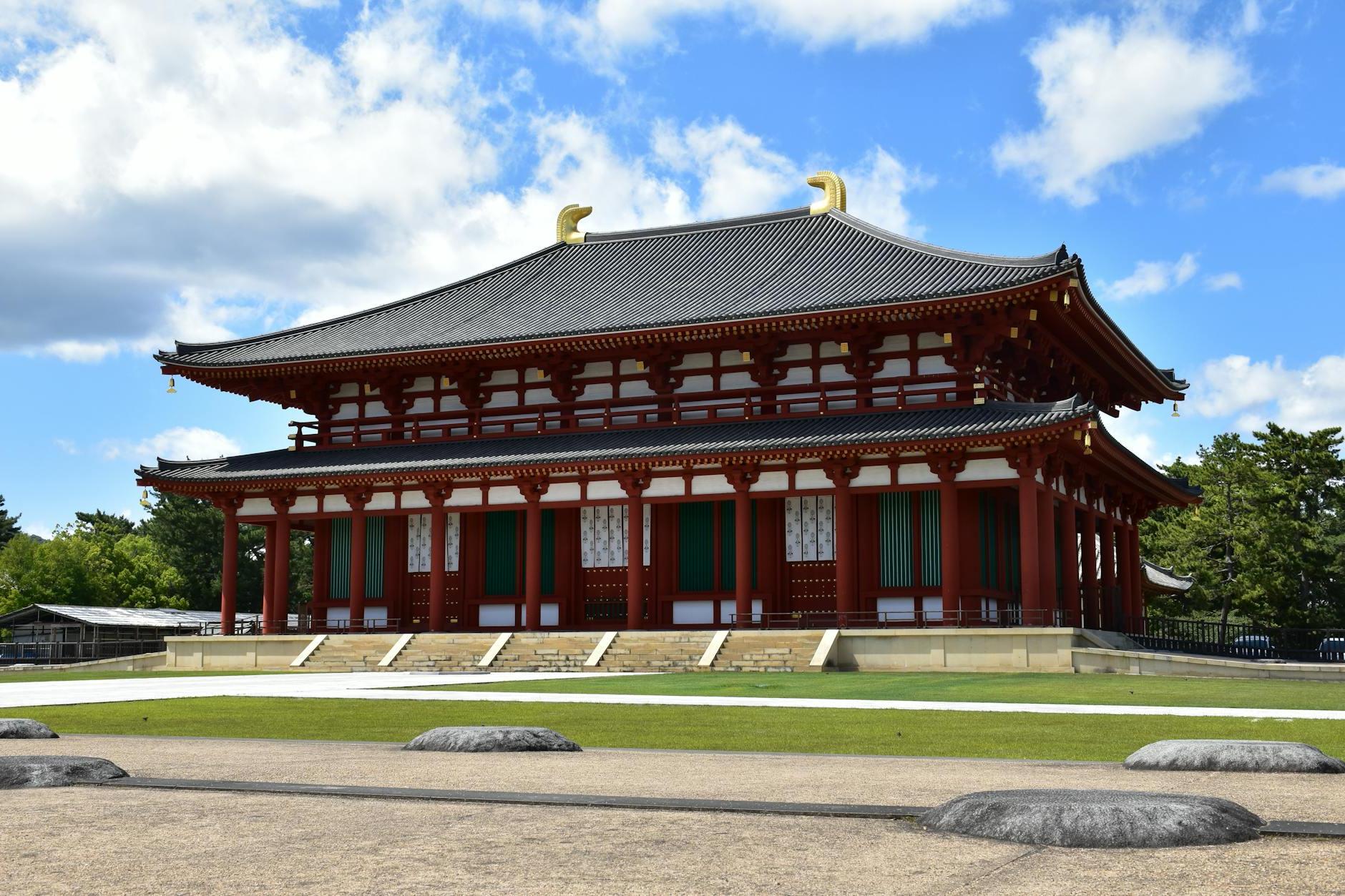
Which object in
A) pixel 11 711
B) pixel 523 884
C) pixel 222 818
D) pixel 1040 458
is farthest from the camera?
pixel 1040 458

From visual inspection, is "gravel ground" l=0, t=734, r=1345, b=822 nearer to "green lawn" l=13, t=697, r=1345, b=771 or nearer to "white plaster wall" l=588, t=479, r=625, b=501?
"green lawn" l=13, t=697, r=1345, b=771

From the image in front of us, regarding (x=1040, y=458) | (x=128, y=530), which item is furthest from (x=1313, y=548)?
(x=128, y=530)

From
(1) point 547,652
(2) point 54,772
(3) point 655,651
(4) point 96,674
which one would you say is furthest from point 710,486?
(2) point 54,772

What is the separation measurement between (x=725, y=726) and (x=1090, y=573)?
2562cm

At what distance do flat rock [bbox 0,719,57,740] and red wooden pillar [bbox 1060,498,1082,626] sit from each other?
25.9m

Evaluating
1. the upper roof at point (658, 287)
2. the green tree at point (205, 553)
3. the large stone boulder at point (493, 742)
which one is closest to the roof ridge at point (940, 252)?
the upper roof at point (658, 287)

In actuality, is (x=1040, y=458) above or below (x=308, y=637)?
above

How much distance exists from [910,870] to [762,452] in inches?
1059

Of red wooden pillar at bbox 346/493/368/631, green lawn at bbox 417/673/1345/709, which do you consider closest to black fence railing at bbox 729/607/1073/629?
green lawn at bbox 417/673/1345/709

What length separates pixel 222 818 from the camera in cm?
762

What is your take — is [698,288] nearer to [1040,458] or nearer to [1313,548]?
[1040,458]

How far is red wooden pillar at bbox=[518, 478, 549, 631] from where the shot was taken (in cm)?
3628

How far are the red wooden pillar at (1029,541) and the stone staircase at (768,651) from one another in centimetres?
509

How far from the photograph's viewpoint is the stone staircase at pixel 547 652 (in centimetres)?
3216
